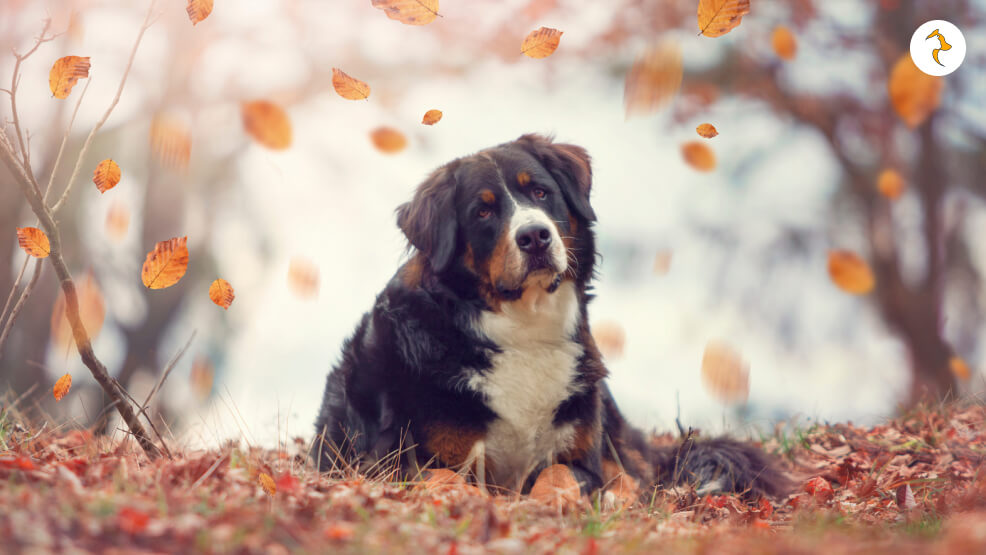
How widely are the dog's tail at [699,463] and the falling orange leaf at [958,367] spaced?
4.00 m

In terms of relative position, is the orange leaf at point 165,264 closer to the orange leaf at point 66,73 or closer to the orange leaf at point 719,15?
the orange leaf at point 66,73

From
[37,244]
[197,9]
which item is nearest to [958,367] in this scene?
[197,9]

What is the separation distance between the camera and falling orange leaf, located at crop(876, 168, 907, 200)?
7855mm

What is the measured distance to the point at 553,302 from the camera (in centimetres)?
416

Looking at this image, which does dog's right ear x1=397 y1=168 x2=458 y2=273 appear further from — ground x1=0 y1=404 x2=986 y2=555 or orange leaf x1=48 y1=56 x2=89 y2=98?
orange leaf x1=48 y1=56 x2=89 y2=98

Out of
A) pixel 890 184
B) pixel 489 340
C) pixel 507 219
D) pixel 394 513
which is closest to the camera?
pixel 394 513

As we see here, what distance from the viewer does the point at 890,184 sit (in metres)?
7.88

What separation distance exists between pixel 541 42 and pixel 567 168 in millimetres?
702

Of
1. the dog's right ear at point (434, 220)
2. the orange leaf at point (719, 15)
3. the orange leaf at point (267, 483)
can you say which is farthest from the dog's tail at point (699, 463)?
the orange leaf at point (719, 15)

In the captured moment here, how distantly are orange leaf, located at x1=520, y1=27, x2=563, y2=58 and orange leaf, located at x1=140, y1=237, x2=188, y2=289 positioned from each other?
2.06 m

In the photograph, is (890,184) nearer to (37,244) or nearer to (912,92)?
(912,92)

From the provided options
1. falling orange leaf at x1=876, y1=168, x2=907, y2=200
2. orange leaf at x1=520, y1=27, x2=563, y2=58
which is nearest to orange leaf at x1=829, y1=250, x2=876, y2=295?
falling orange leaf at x1=876, y1=168, x2=907, y2=200

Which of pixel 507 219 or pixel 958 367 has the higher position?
pixel 507 219

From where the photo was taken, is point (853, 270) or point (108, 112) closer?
point (108, 112)
